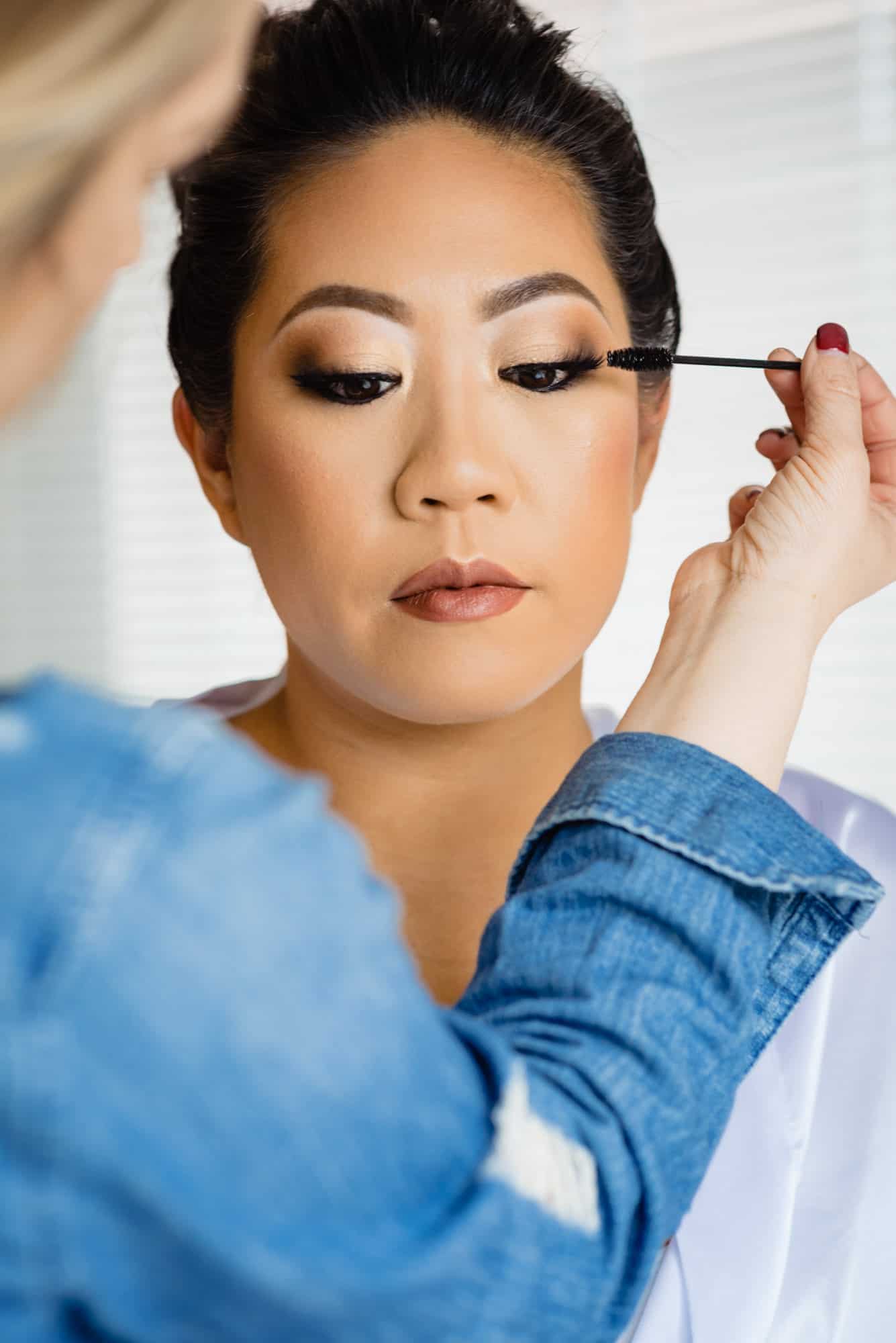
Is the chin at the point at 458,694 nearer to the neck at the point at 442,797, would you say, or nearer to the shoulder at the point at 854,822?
the neck at the point at 442,797

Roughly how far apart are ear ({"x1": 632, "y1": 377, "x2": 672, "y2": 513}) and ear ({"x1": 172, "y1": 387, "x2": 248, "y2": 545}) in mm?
350

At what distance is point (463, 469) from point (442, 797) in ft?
1.00

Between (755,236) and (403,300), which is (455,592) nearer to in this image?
(403,300)

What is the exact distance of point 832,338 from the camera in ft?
3.33

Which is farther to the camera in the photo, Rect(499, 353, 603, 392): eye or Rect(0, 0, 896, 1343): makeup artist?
Rect(499, 353, 603, 392): eye

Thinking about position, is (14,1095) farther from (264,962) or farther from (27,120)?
(27,120)

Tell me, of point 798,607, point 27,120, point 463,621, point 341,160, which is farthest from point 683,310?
point 27,120

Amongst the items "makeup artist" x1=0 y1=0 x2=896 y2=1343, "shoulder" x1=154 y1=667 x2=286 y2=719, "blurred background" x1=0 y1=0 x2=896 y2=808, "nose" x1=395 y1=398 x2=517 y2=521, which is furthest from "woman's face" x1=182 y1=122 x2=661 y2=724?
"blurred background" x1=0 y1=0 x2=896 y2=808

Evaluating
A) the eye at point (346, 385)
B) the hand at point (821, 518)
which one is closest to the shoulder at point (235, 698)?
the eye at point (346, 385)

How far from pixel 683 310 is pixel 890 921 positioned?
1190 millimetres

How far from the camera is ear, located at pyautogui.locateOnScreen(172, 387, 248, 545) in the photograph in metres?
1.26

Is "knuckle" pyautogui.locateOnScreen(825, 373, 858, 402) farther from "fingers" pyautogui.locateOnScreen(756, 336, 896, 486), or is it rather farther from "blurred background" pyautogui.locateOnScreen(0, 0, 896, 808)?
"blurred background" pyautogui.locateOnScreen(0, 0, 896, 808)

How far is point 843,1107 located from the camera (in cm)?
113

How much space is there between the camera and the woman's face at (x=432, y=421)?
108 cm
